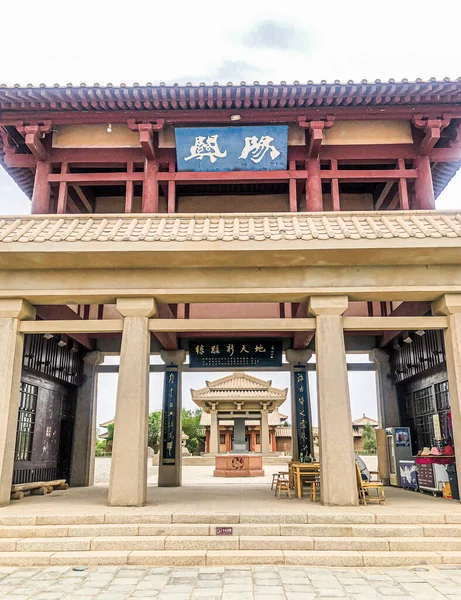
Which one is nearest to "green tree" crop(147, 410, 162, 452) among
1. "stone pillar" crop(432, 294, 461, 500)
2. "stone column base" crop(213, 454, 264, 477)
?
"stone column base" crop(213, 454, 264, 477)

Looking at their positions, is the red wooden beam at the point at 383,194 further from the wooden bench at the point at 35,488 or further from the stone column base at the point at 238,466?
the stone column base at the point at 238,466

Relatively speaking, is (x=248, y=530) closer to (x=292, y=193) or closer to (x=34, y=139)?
(x=292, y=193)

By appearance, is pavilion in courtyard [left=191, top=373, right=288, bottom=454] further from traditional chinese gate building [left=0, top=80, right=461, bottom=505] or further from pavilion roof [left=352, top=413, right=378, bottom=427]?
pavilion roof [left=352, top=413, right=378, bottom=427]

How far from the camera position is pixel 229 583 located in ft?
16.4

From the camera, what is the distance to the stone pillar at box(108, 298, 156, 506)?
286 inches

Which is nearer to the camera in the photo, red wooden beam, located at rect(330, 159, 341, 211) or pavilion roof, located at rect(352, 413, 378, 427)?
red wooden beam, located at rect(330, 159, 341, 211)

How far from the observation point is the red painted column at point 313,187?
923cm

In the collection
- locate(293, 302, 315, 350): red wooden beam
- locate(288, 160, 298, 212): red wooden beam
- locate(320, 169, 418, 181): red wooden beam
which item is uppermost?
locate(320, 169, 418, 181): red wooden beam

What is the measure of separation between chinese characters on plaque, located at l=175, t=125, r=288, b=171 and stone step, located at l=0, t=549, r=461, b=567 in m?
6.60

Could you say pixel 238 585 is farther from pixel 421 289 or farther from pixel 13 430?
pixel 421 289

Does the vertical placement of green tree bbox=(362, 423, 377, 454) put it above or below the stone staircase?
above

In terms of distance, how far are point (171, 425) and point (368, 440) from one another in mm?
31574

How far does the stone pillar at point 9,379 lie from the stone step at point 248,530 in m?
1.43

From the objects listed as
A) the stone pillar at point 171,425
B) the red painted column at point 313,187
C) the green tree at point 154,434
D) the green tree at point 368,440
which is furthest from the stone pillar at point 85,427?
the green tree at point 368,440
